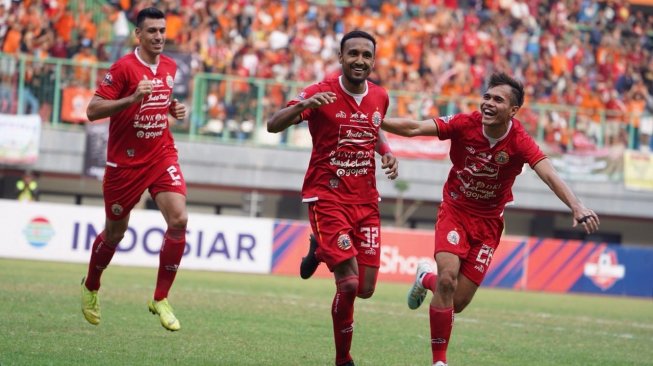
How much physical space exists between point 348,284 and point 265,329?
11.5ft

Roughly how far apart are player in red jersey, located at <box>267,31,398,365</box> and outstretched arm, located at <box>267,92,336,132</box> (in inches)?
1.0

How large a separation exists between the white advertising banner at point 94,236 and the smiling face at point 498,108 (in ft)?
48.2

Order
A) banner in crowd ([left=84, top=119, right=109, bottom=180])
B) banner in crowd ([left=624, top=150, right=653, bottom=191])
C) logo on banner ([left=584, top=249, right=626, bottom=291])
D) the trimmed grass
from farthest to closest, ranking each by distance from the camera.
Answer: banner in crowd ([left=624, top=150, right=653, bottom=191]), logo on banner ([left=584, top=249, right=626, bottom=291]), banner in crowd ([left=84, top=119, right=109, bottom=180]), the trimmed grass

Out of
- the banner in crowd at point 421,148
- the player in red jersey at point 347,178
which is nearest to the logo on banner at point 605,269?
the banner in crowd at point 421,148

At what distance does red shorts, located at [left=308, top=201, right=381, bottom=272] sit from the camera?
909 centimetres

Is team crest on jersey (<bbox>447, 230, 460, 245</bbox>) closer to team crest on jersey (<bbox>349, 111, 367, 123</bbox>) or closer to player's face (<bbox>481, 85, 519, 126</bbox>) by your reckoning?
player's face (<bbox>481, 85, 519, 126</bbox>)

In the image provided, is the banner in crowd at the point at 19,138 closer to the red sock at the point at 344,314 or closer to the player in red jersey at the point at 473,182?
the player in red jersey at the point at 473,182

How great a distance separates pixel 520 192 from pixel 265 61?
748 cm

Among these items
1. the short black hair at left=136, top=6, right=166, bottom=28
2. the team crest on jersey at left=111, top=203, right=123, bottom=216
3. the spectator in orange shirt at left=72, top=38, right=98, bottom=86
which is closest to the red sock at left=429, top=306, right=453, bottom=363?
the team crest on jersey at left=111, top=203, right=123, bottom=216

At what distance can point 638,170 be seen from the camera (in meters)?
29.8

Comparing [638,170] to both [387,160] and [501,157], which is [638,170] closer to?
[501,157]

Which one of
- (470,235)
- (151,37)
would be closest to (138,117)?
(151,37)

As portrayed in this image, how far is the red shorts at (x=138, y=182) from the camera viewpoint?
1053cm

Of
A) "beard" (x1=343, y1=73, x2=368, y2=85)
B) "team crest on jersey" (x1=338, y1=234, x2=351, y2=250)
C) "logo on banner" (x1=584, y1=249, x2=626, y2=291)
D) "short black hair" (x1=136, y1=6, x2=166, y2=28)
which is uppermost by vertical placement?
"short black hair" (x1=136, y1=6, x2=166, y2=28)
